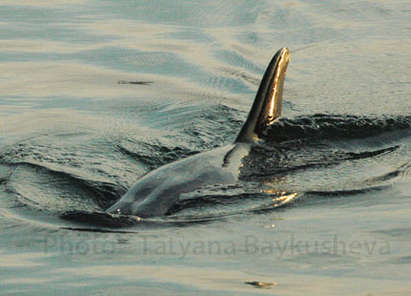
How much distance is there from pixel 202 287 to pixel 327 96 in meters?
5.39

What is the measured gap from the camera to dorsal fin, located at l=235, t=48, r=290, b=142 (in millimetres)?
7262

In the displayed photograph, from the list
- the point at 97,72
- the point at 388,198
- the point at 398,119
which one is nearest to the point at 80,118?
the point at 97,72

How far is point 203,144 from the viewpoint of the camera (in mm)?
8125

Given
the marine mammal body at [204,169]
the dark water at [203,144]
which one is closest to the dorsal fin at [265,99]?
the marine mammal body at [204,169]

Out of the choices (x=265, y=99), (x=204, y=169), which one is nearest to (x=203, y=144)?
(x=265, y=99)

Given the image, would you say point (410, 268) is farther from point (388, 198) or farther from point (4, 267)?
point (4, 267)

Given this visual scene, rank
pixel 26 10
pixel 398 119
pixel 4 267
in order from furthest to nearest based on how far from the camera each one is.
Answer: pixel 26 10
pixel 398 119
pixel 4 267

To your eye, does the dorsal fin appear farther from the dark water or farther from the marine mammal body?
the dark water

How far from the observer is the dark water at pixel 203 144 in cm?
460

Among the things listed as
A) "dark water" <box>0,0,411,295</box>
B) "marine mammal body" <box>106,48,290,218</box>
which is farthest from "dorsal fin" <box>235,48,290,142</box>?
"dark water" <box>0,0,411,295</box>

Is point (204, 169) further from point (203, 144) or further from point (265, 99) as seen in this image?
point (203, 144)

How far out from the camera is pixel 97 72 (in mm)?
10523

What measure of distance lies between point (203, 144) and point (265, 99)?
970mm

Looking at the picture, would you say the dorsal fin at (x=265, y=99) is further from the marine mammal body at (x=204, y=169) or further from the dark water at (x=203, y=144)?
the dark water at (x=203, y=144)
